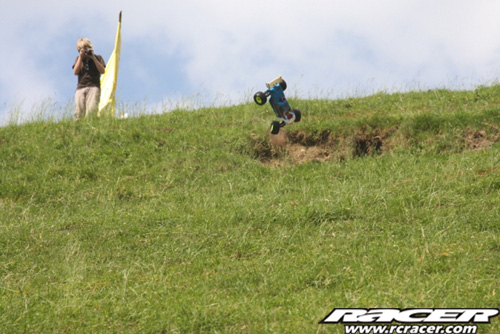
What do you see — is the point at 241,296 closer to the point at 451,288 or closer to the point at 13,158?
the point at 451,288

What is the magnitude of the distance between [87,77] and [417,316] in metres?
11.1

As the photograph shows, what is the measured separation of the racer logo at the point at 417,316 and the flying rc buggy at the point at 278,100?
4.78 meters

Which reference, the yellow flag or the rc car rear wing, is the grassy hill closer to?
the yellow flag

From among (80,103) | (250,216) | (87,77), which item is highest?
(87,77)

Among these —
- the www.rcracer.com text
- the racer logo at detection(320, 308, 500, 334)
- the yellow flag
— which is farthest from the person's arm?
the www.rcracer.com text

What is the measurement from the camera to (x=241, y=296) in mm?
6363

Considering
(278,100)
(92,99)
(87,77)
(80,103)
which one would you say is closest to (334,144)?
(278,100)

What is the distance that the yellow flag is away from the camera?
1552 centimetres

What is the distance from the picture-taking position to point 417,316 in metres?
5.44

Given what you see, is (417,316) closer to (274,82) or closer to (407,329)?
(407,329)

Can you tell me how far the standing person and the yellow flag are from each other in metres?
0.47

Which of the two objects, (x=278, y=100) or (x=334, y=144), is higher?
(x=278, y=100)

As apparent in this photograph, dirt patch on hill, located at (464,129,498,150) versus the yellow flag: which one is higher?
the yellow flag

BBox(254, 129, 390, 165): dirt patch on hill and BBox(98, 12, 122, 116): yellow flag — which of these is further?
BBox(98, 12, 122, 116): yellow flag
